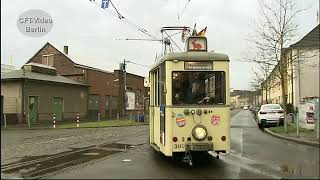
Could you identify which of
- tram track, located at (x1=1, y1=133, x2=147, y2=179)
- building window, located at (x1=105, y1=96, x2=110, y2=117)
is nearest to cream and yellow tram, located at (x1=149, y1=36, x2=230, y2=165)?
tram track, located at (x1=1, y1=133, x2=147, y2=179)

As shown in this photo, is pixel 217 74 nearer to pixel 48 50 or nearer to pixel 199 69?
pixel 199 69

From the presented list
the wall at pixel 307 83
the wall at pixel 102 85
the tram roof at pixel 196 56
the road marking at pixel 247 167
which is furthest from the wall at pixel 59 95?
the tram roof at pixel 196 56

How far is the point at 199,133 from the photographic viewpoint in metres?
11.2

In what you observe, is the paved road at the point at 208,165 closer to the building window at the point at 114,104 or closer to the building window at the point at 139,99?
the building window at the point at 114,104

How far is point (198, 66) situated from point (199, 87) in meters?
0.54

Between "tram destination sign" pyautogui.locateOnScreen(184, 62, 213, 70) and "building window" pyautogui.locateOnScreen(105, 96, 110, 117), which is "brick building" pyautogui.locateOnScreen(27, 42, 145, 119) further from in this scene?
"tram destination sign" pyautogui.locateOnScreen(184, 62, 213, 70)

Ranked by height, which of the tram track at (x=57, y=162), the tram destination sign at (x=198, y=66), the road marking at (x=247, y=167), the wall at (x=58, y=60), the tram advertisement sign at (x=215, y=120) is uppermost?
the wall at (x=58, y=60)

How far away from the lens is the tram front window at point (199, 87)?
452 inches

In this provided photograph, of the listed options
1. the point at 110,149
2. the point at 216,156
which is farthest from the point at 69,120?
the point at 216,156

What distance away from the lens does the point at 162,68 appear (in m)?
12.1

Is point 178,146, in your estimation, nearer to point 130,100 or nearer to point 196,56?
point 196,56

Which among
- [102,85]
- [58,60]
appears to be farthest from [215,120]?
[58,60]

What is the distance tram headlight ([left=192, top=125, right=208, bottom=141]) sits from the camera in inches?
442

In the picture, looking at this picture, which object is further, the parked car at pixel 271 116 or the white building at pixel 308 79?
the white building at pixel 308 79
